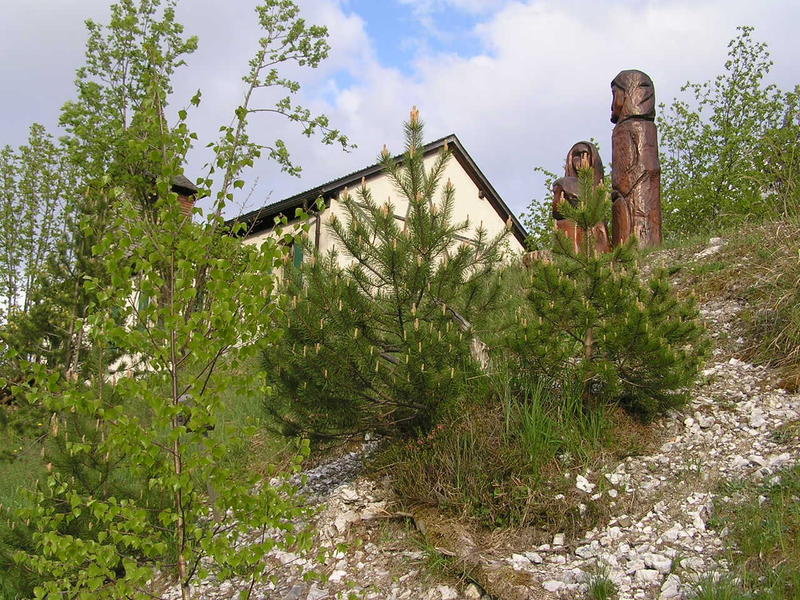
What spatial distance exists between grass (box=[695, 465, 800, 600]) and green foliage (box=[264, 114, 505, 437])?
1975mm

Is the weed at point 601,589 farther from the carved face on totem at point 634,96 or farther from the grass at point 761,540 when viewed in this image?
the carved face on totem at point 634,96

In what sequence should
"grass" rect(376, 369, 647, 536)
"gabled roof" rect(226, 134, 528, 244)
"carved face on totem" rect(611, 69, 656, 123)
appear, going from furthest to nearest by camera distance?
"gabled roof" rect(226, 134, 528, 244), "carved face on totem" rect(611, 69, 656, 123), "grass" rect(376, 369, 647, 536)

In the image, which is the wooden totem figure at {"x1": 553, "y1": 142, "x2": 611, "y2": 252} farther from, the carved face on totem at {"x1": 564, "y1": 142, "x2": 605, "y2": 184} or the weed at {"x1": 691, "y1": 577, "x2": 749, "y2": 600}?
the weed at {"x1": 691, "y1": 577, "x2": 749, "y2": 600}

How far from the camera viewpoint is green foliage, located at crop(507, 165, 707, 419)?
15.9 ft

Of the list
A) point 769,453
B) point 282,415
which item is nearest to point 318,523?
point 282,415

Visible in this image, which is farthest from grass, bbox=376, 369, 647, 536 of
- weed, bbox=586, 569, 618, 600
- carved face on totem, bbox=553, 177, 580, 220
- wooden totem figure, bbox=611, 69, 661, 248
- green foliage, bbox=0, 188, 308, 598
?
carved face on totem, bbox=553, 177, 580, 220

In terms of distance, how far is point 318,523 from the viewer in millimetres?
5297

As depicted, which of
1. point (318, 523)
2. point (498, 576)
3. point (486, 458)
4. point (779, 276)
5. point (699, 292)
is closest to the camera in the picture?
point (498, 576)

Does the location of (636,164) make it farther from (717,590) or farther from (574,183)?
(717,590)

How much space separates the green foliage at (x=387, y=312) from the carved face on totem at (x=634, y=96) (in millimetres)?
7214

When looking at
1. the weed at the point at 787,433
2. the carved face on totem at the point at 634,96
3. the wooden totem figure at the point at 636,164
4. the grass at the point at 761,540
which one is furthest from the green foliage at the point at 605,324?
the carved face on totem at the point at 634,96

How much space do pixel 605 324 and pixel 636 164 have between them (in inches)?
270

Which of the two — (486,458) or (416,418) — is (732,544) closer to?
(486,458)

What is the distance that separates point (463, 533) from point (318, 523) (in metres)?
1.30
